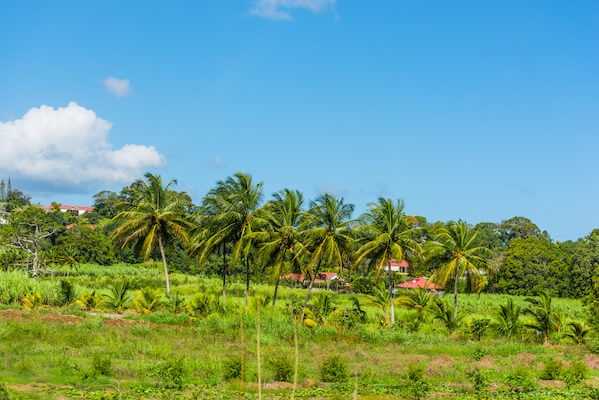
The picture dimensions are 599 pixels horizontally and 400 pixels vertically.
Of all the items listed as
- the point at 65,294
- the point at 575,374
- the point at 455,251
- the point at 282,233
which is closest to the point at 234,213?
the point at 282,233

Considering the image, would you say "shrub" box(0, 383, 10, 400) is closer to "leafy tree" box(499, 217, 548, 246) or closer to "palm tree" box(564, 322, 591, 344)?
"palm tree" box(564, 322, 591, 344)

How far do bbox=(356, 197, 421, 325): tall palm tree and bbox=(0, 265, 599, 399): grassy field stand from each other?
15.3 ft

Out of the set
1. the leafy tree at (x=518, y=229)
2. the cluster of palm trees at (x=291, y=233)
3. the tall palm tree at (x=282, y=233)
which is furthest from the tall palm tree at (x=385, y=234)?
the leafy tree at (x=518, y=229)

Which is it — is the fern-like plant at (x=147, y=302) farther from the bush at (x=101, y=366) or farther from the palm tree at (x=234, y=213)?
the bush at (x=101, y=366)

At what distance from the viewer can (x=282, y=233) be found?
30.9 meters

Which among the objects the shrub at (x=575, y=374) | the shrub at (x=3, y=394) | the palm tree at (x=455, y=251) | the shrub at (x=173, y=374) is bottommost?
the shrub at (x=575, y=374)

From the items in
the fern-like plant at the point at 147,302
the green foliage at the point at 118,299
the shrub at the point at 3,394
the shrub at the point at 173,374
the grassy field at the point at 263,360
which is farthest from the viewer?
the green foliage at the point at 118,299

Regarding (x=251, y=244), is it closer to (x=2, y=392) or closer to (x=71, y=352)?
(x=71, y=352)

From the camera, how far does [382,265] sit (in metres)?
31.3

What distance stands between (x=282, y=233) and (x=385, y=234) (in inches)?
250

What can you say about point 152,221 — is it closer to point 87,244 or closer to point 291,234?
point 291,234

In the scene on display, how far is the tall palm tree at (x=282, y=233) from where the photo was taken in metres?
30.6

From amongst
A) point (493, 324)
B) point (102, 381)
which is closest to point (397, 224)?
point (493, 324)

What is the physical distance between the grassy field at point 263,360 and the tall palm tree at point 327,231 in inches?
165
